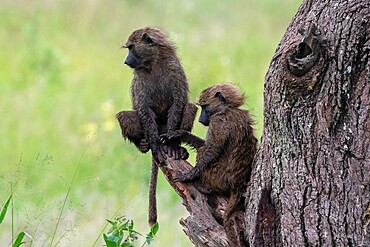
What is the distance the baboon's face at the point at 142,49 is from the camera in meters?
5.16

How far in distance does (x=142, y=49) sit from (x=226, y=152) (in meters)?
1.18

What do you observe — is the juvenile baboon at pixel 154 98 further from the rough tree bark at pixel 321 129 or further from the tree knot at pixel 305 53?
the tree knot at pixel 305 53

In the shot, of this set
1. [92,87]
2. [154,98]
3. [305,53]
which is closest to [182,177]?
[154,98]

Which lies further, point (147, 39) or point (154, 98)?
point (147, 39)

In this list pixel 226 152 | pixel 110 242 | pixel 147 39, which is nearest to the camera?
pixel 110 242

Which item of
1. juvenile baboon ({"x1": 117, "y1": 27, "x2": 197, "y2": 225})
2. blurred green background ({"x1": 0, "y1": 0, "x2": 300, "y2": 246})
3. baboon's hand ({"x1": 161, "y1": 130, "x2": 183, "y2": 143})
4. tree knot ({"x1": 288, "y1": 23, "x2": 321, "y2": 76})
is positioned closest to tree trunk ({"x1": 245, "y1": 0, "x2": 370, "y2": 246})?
tree knot ({"x1": 288, "y1": 23, "x2": 321, "y2": 76})

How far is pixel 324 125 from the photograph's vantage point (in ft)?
11.6

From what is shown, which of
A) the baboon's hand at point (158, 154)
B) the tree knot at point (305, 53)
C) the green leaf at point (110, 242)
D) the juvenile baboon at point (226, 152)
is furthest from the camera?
the baboon's hand at point (158, 154)

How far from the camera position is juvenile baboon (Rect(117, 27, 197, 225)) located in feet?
16.1

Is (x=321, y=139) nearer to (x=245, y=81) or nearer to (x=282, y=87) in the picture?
(x=282, y=87)

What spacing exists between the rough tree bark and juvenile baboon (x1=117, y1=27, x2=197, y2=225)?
115cm

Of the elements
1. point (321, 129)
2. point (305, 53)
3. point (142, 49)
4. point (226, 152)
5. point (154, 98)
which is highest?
point (142, 49)

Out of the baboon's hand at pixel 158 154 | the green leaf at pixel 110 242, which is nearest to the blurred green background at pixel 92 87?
the baboon's hand at pixel 158 154

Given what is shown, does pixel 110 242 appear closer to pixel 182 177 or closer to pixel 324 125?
pixel 182 177
